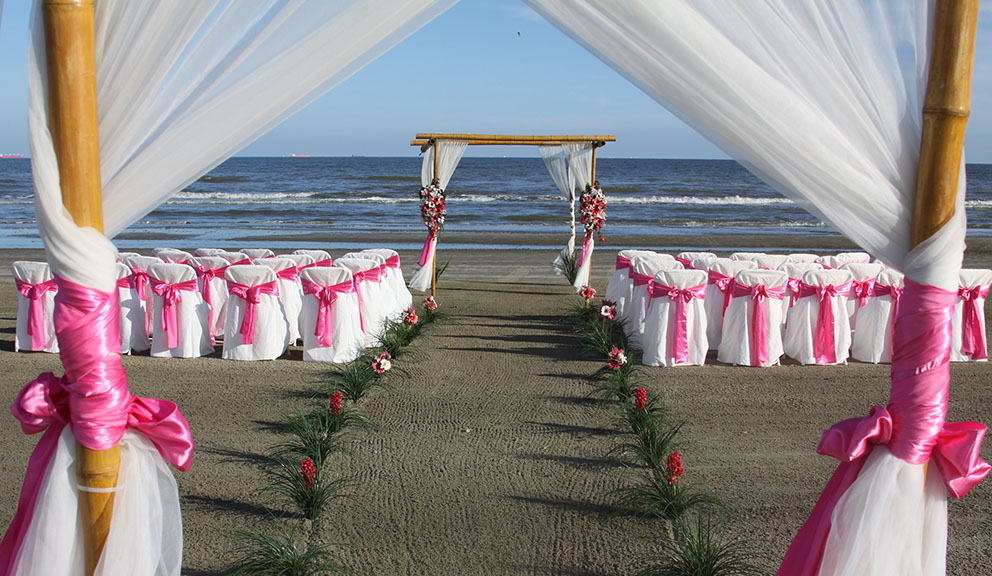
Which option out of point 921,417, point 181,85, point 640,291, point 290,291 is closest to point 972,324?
point 640,291

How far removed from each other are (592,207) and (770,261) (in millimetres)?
3234

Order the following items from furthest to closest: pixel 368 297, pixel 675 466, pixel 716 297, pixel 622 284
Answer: pixel 622 284 → pixel 368 297 → pixel 716 297 → pixel 675 466

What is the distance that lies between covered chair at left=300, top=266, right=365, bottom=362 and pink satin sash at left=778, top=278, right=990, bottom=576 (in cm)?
611

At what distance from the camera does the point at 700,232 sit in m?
25.3

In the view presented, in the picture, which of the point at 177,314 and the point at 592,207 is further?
the point at 592,207

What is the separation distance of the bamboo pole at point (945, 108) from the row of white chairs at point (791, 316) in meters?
5.39

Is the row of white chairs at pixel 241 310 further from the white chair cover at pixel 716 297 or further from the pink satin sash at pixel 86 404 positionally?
the pink satin sash at pixel 86 404

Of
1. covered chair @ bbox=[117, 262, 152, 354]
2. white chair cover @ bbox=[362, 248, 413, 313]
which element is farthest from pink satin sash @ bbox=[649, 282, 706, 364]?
covered chair @ bbox=[117, 262, 152, 354]

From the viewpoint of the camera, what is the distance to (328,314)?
8.18 meters

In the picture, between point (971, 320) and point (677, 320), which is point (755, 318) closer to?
point (677, 320)

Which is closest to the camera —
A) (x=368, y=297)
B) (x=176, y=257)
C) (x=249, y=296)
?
(x=249, y=296)

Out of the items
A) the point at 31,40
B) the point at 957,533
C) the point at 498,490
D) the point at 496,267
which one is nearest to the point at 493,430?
the point at 498,490

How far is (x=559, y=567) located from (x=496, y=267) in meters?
12.3

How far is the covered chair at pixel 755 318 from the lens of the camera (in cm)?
804
